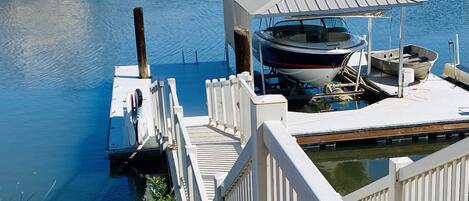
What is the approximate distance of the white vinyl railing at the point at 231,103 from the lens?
22.8ft

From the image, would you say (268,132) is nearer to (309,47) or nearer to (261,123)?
(261,123)

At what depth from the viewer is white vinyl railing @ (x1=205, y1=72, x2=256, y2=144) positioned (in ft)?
22.8

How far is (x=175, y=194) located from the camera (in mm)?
6641

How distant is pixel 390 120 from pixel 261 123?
8.03 meters

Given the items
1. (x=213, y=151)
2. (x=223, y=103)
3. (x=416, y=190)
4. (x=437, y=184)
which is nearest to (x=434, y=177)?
(x=437, y=184)

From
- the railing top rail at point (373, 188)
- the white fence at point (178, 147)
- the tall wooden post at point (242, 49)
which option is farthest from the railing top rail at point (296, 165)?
the tall wooden post at point (242, 49)

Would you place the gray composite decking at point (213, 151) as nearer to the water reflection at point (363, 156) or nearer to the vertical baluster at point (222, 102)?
the vertical baluster at point (222, 102)

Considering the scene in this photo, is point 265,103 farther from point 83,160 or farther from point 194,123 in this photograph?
point 83,160

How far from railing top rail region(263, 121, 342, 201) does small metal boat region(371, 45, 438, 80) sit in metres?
9.85

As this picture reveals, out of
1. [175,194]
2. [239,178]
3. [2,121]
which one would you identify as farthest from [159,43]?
[239,178]

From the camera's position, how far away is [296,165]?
158 centimetres

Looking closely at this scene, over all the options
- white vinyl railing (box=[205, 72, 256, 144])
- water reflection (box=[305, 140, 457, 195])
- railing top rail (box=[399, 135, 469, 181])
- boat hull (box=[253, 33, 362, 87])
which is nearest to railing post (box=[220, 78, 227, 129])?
white vinyl railing (box=[205, 72, 256, 144])

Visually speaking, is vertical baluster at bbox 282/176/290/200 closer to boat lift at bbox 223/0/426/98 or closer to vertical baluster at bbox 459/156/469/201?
vertical baluster at bbox 459/156/469/201

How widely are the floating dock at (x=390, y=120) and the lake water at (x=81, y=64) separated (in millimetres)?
561
